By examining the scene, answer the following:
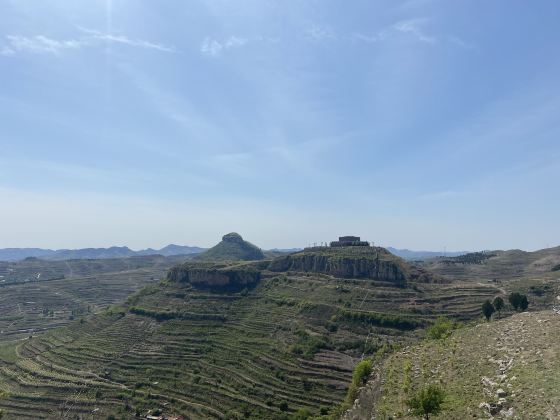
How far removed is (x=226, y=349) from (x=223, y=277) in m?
35.7

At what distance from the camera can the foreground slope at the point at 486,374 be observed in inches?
732

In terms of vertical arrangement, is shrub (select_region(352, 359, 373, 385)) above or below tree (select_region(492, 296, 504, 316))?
below

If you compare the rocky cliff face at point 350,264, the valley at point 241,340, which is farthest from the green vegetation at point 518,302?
the rocky cliff face at point 350,264

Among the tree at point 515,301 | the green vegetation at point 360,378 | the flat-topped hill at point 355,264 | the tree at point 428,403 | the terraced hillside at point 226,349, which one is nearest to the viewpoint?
the tree at point 428,403

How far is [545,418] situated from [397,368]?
677 inches

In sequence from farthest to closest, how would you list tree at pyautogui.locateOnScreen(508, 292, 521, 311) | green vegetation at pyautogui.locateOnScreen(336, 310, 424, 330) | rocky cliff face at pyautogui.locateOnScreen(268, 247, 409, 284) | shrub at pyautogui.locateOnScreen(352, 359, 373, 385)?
rocky cliff face at pyautogui.locateOnScreen(268, 247, 409, 284)
green vegetation at pyautogui.locateOnScreen(336, 310, 424, 330)
tree at pyautogui.locateOnScreen(508, 292, 521, 311)
shrub at pyautogui.locateOnScreen(352, 359, 373, 385)

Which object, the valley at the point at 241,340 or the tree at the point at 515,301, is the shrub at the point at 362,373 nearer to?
the valley at the point at 241,340

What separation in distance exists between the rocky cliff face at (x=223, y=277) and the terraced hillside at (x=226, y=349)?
4.45 meters

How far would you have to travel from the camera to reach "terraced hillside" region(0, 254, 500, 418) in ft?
207

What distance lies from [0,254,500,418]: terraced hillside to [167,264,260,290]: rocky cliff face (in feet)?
14.6

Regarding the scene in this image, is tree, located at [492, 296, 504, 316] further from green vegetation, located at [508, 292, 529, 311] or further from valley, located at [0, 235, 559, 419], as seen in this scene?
valley, located at [0, 235, 559, 419]

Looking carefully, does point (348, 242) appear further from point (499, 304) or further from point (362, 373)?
point (362, 373)

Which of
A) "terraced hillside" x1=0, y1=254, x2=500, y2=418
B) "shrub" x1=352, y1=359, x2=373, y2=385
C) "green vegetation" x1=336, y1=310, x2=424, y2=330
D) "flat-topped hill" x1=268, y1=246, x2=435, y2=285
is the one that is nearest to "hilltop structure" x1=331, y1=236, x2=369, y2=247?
"flat-topped hill" x1=268, y1=246, x2=435, y2=285

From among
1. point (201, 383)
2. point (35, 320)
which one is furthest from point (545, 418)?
point (35, 320)
